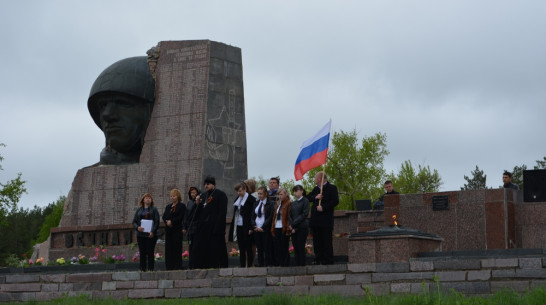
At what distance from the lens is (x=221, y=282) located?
38.8ft

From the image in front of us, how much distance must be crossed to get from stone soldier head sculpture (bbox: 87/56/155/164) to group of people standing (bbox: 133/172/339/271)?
6.84 metres

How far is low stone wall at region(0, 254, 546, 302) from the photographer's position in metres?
9.83

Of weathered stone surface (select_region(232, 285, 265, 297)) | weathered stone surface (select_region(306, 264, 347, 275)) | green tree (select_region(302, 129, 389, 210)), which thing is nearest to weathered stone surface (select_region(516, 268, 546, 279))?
weathered stone surface (select_region(306, 264, 347, 275))

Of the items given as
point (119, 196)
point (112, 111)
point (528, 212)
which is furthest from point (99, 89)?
point (528, 212)

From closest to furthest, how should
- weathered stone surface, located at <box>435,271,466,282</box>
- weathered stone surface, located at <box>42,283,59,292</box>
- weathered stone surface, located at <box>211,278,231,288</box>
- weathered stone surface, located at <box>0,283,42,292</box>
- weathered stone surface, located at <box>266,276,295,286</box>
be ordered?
1. weathered stone surface, located at <box>435,271,466,282</box>
2. weathered stone surface, located at <box>266,276,295,286</box>
3. weathered stone surface, located at <box>211,278,231,288</box>
4. weathered stone surface, located at <box>42,283,59,292</box>
5. weathered stone surface, located at <box>0,283,42,292</box>

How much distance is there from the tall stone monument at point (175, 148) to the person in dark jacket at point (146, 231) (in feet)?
16.3

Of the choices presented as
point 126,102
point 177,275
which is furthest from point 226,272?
point 126,102

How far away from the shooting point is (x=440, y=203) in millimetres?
14500

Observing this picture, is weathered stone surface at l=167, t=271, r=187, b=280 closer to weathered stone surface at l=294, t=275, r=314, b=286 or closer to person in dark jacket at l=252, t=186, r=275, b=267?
person in dark jacket at l=252, t=186, r=275, b=267

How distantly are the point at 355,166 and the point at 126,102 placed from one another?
2465cm

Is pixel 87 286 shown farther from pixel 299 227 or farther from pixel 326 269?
pixel 326 269

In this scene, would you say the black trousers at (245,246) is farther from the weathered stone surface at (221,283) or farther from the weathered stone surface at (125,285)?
the weathered stone surface at (125,285)

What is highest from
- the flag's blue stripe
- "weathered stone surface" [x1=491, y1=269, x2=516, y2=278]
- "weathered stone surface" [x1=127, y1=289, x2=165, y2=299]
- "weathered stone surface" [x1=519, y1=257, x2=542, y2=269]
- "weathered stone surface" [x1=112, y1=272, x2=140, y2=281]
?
the flag's blue stripe

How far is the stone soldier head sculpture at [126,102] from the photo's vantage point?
21.0 m
